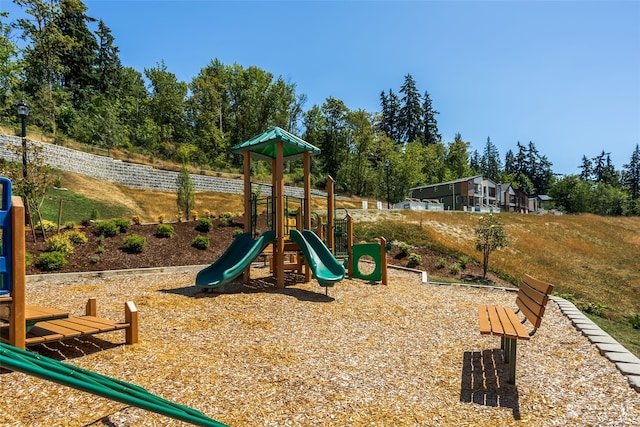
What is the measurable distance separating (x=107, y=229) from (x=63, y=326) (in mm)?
9250

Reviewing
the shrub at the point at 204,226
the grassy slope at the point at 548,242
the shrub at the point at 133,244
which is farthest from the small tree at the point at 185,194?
the shrub at the point at 133,244

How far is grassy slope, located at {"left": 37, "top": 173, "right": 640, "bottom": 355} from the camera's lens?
13899 millimetres

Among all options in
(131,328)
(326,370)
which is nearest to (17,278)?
(131,328)

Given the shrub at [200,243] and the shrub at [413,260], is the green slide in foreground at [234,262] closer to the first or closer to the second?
the shrub at [200,243]

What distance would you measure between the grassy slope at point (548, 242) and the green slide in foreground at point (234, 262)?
23.4ft

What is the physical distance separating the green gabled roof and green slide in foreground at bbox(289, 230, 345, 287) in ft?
6.96

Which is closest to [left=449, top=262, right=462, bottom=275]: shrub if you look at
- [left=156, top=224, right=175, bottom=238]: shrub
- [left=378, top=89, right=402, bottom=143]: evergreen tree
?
[left=156, top=224, right=175, bottom=238]: shrub

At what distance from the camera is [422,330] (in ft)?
17.4

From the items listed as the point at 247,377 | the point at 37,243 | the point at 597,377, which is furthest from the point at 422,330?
the point at 37,243

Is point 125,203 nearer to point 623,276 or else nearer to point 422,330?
point 422,330

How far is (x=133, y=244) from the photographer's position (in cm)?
1129

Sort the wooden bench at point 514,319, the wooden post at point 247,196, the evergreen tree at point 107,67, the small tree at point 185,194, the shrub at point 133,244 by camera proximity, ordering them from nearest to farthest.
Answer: the wooden bench at point 514,319
the wooden post at point 247,196
the shrub at point 133,244
the small tree at point 185,194
the evergreen tree at point 107,67

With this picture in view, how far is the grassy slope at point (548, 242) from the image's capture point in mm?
13899

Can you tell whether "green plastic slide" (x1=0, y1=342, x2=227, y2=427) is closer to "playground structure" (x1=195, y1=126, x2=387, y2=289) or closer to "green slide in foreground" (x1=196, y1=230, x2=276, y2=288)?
"playground structure" (x1=195, y1=126, x2=387, y2=289)
